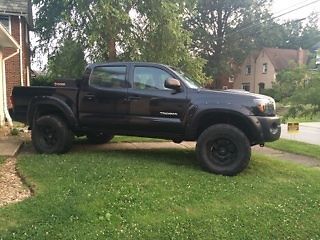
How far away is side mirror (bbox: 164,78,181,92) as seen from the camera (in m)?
7.29

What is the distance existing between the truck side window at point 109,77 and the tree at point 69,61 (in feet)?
42.0

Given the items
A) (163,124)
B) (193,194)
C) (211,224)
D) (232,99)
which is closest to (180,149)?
(163,124)

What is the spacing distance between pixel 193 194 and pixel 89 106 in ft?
10.2

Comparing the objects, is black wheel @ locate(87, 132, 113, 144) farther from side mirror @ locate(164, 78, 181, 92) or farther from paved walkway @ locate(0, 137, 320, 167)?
side mirror @ locate(164, 78, 181, 92)

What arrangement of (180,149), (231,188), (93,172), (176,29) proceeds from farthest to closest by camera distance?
(176,29)
(180,149)
(93,172)
(231,188)

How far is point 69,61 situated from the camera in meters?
20.8

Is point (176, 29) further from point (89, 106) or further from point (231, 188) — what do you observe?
point (231, 188)

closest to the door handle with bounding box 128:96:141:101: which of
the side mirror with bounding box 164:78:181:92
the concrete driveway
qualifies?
the side mirror with bounding box 164:78:181:92

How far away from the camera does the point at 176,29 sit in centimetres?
1988

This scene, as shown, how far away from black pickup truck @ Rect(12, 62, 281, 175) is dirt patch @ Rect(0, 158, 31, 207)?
1.38 meters

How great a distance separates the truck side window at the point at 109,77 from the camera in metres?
7.93

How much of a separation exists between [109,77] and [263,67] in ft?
163

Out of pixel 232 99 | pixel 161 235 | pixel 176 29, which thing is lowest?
pixel 161 235

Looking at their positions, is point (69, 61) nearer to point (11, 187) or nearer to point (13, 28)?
point (13, 28)
